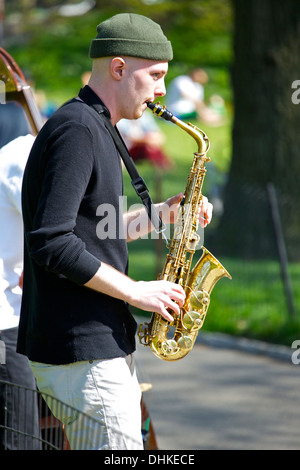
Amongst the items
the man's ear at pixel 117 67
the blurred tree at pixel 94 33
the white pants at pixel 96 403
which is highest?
the blurred tree at pixel 94 33

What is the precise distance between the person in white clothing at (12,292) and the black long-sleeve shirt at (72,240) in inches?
19.3

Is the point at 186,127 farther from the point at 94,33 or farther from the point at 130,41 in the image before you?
the point at 94,33

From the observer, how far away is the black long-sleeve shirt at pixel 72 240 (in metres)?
2.43

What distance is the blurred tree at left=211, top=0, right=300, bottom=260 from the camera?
9.20 m

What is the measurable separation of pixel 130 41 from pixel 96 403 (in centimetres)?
116

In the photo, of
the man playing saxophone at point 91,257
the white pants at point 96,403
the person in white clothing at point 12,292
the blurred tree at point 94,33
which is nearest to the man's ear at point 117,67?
the man playing saxophone at point 91,257

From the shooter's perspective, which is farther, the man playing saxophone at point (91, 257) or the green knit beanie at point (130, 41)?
the green knit beanie at point (130, 41)

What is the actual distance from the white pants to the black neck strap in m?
0.52

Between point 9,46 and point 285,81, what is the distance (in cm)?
1336

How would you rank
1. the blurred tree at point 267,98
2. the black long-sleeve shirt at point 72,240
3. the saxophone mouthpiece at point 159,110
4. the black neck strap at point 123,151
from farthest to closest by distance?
1. the blurred tree at point 267,98
2. the saxophone mouthpiece at point 159,110
3. the black neck strap at point 123,151
4. the black long-sleeve shirt at point 72,240

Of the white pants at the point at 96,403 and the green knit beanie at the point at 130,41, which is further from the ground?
the green knit beanie at the point at 130,41

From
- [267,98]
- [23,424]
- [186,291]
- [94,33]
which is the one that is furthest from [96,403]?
[94,33]

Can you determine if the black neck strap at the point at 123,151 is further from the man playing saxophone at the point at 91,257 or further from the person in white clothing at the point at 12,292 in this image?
the person in white clothing at the point at 12,292

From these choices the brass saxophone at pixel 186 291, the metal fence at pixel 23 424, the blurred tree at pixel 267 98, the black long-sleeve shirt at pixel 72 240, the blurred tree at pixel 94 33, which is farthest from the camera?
the blurred tree at pixel 94 33
